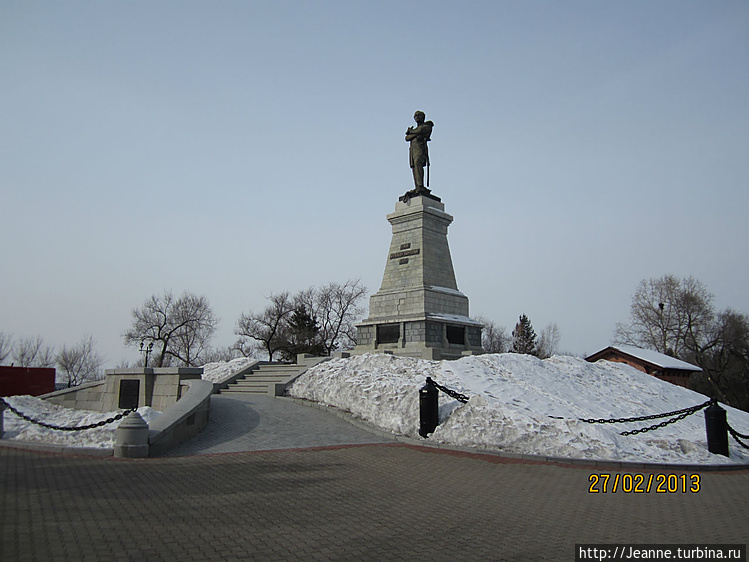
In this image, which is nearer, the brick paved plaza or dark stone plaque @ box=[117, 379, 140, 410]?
the brick paved plaza

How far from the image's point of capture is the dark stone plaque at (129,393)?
1617 centimetres

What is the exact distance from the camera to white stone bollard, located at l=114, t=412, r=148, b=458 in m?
9.67

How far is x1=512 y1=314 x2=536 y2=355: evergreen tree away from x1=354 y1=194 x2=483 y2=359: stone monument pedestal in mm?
28601

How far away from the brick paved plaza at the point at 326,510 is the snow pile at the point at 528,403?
114 centimetres

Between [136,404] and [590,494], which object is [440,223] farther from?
[590,494]

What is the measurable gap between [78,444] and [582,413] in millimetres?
10966

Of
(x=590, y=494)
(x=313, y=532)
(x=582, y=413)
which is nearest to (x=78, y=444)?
(x=313, y=532)

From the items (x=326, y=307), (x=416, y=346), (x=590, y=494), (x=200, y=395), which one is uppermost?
(x=326, y=307)

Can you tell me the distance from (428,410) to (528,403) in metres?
2.55

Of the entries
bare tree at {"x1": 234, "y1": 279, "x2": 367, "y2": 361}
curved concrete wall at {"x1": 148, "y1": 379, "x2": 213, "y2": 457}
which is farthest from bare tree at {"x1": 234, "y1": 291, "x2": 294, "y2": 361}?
curved concrete wall at {"x1": 148, "y1": 379, "x2": 213, "y2": 457}

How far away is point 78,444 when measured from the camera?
11.5 metres

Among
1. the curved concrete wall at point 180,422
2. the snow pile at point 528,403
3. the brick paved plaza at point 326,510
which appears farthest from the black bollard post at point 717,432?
the curved concrete wall at point 180,422

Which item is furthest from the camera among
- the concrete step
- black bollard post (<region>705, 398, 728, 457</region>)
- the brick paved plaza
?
the concrete step

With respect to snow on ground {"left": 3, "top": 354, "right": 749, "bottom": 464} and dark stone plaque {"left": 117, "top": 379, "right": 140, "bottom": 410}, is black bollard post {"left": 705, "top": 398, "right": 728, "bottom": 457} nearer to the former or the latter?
snow on ground {"left": 3, "top": 354, "right": 749, "bottom": 464}
